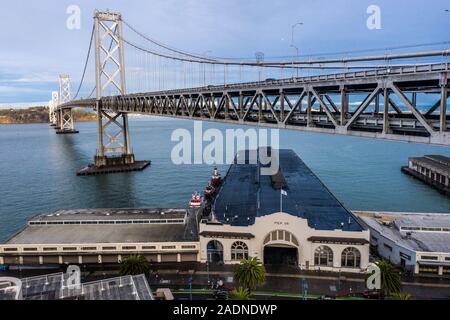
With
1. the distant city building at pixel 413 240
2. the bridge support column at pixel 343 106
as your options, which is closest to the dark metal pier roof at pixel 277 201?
the distant city building at pixel 413 240

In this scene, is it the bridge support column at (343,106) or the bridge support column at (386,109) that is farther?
the bridge support column at (343,106)

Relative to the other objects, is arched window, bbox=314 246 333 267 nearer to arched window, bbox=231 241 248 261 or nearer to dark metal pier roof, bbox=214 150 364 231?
dark metal pier roof, bbox=214 150 364 231

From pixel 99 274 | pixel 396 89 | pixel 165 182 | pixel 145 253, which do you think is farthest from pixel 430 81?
pixel 165 182

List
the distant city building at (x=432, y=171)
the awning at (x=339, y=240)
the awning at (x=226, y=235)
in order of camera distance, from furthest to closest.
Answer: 1. the distant city building at (x=432, y=171)
2. the awning at (x=226, y=235)
3. the awning at (x=339, y=240)

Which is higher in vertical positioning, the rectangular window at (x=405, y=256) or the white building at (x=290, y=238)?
the white building at (x=290, y=238)

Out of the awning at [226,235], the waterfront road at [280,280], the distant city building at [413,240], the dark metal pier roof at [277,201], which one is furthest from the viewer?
the dark metal pier roof at [277,201]

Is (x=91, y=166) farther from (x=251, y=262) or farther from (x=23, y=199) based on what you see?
(x=251, y=262)

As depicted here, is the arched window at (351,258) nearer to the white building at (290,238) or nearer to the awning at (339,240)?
the white building at (290,238)

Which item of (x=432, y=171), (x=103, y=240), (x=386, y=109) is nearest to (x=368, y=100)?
(x=386, y=109)
